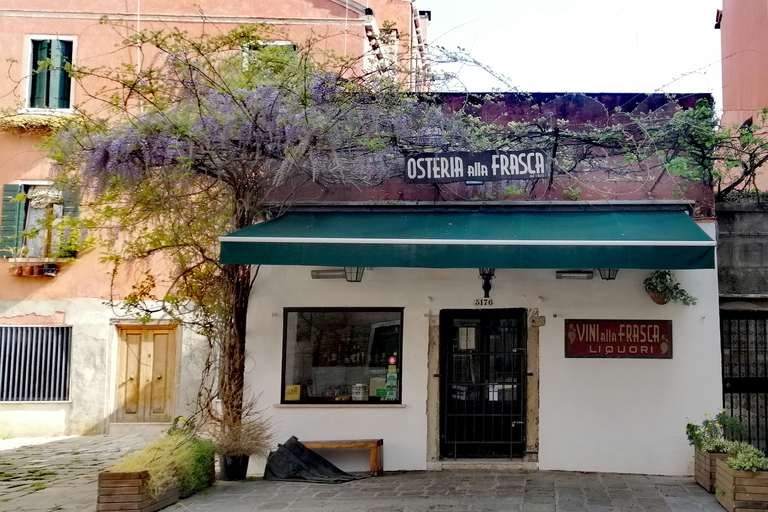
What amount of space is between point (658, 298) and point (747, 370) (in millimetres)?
1708

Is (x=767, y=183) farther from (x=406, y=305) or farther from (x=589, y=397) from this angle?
(x=406, y=305)

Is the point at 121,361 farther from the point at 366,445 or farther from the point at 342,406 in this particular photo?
the point at 366,445

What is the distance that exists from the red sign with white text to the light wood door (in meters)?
8.77

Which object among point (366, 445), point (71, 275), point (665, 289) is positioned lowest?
point (366, 445)

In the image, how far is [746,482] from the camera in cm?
770

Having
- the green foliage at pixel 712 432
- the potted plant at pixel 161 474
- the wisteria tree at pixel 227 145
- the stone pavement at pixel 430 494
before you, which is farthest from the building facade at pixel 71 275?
the green foliage at pixel 712 432

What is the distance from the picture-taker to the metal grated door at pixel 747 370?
10250 mm

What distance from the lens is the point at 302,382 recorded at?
10547mm

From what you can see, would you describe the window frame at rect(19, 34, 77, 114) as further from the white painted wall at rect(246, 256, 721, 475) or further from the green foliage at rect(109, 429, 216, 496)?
the green foliage at rect(109, 429, 216, 496)

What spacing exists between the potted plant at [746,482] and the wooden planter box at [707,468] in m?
0.67

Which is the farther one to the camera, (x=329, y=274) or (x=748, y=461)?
(x=329, y=274)

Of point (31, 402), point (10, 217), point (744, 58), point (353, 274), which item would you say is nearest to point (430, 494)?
point (353, 274)

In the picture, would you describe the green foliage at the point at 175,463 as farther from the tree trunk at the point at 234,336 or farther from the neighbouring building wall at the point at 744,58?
the neighbouring building wall at the point at 744,58

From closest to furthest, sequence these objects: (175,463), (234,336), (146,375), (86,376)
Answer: (175,463) < (234,336) < (86,376) < (146,375)
